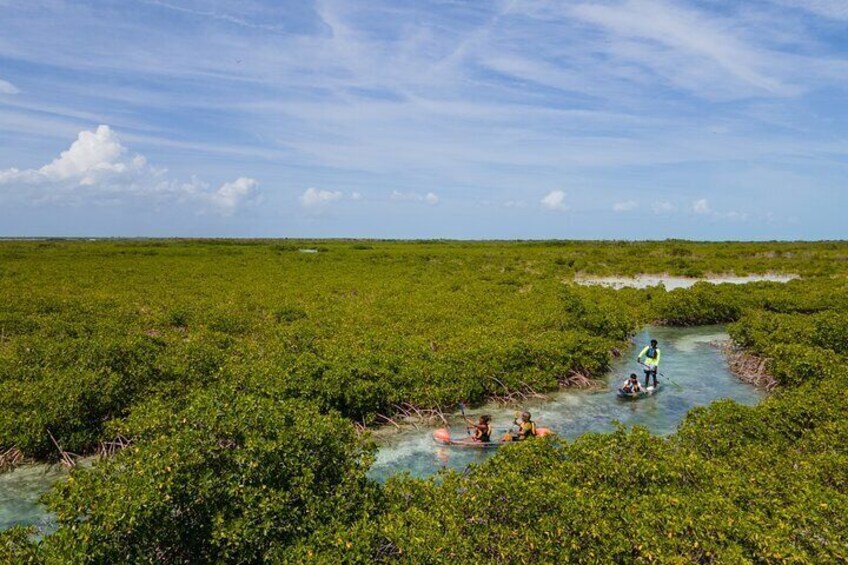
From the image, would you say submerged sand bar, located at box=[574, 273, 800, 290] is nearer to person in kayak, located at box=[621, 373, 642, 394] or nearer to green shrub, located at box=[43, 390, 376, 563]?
person in kayak, located at box=[621, 373, 642, 394]

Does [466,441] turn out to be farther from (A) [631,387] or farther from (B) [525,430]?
(A) [631,387]

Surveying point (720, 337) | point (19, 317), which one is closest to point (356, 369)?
point (19, 317)

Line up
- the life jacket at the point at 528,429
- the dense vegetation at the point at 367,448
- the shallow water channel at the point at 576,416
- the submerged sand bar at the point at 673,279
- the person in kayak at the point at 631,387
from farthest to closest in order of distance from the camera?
the submerged sand bar at the point at 673,279 → the person in kayak at the point at 631,387 → the life jacket at the point at 528,429 → the shallow water channel at the point at 576,416 → the dense vegetation at the point at 367,448

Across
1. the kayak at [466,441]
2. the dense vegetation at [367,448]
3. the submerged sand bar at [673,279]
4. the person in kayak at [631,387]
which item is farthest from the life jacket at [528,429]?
the submerged sand bar at [673,279]

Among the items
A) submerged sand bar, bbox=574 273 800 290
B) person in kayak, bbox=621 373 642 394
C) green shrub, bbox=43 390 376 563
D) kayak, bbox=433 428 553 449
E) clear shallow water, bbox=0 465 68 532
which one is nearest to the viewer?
green shrub, bbox=43 390 376 563

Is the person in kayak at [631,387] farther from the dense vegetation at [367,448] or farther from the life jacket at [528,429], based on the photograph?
the life jacket at [528,429]

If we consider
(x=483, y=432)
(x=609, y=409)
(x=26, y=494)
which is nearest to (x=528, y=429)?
(x=483, y=432)

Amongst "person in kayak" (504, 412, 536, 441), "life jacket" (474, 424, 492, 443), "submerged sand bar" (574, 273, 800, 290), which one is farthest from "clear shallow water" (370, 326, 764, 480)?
"submerged sand bar" (574, 273, 800, 290)

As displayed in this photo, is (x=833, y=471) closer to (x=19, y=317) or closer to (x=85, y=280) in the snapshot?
(x=19, y=317)
